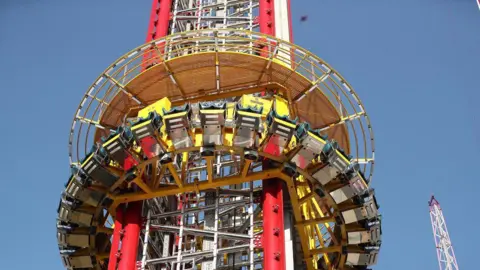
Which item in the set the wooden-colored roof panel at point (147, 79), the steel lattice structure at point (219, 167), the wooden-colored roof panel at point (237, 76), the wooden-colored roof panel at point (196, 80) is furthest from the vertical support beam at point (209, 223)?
the wooden-colored roof panel at point (147, 79)

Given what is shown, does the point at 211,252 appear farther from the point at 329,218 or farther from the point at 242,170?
the point at 329,218

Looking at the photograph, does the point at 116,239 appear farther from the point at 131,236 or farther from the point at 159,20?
the point at 159,20

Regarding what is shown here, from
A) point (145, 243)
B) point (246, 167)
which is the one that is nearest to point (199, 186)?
point (246, 167)

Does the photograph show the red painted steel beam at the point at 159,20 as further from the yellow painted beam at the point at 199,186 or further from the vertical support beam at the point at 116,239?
the vertical support beam at the point at 116,239

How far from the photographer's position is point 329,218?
37625 millimetres

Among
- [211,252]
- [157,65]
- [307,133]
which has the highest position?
[157,65]

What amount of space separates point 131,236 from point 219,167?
7.47 metres

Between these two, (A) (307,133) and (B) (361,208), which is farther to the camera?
(B) (361,208)

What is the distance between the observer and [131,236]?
1417 inches

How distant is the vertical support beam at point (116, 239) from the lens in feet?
114

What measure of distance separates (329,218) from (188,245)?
8.90m

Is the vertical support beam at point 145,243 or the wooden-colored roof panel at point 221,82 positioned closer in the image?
the vertical support beam at point 145,243

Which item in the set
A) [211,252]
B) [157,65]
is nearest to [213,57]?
[157,65]

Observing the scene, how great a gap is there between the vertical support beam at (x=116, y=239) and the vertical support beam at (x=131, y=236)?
270mm
